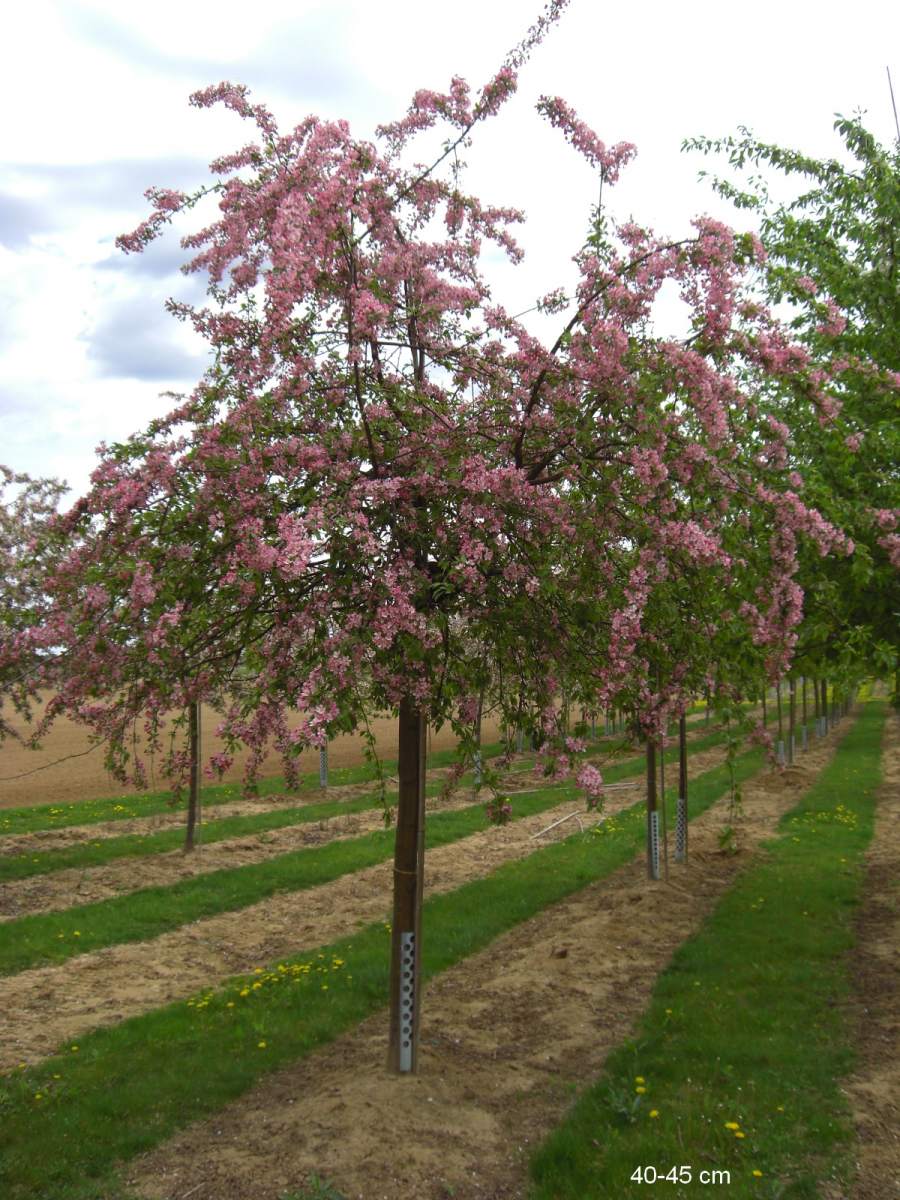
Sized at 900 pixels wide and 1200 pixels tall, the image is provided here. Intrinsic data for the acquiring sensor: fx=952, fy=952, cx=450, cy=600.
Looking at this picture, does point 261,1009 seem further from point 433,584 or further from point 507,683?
point 433,584

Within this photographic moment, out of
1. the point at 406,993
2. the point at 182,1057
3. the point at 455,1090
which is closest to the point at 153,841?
the point at 182,1057

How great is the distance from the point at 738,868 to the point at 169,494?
44.7ft

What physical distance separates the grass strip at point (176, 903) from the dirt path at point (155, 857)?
1.52ft

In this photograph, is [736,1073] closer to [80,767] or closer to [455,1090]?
[455,1090]

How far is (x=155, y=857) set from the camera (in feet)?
56.2

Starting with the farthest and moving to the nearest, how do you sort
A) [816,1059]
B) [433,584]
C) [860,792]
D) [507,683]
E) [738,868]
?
[860,792], [738,868], [816,1059], [507,683], [433,584]

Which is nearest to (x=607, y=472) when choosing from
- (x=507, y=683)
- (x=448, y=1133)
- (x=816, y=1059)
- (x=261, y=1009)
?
(x=507, y=683)

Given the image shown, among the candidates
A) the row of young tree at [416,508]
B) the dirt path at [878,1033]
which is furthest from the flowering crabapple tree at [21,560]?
the dirt path at [878,1033]

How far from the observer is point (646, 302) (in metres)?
7.04

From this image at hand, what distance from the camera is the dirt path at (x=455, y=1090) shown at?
645cm

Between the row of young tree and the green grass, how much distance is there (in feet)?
6.03

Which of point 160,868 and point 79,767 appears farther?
point 79,767

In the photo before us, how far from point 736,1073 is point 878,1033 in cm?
195

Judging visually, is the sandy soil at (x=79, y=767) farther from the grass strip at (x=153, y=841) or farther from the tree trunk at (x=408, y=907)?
the tree trunk at (x=408, y=907)
